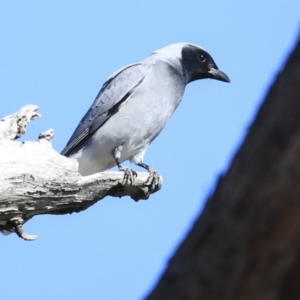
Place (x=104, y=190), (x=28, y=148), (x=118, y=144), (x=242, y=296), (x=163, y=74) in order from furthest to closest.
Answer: (x=163, y=74) < (x=118, y=144) < (x=104, y=190) < (x=28, y=148) < (x=242, y=296)

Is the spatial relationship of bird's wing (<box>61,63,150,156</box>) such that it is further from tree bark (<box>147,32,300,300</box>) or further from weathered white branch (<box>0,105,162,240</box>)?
tree bark (<box>147,32,300,300</box>)

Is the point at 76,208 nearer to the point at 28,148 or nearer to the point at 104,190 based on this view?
the point at 104,190

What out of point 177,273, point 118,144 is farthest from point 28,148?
point 177,273

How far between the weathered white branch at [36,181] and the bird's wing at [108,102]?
2183 millimetres

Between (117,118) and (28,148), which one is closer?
(28,148)

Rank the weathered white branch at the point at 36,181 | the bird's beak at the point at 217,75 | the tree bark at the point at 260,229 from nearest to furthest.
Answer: the tree bark at the point at 260,229
the weathered white branch at the point at 36,181
the bird's beak at the point at 217,75

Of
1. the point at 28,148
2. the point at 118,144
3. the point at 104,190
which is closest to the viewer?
the point at 28,148

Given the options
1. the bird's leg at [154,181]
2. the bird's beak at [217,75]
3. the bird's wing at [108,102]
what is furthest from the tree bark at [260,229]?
the bird's beak at [217,75]

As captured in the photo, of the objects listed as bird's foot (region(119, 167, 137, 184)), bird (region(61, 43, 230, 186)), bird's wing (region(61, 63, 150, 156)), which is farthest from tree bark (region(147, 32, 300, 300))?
bird's wing (region(61, 63, 150, 156))

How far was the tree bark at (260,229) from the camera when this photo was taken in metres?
0.98

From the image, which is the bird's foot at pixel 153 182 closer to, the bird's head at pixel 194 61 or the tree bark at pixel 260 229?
the bird's head at pixel 194 61

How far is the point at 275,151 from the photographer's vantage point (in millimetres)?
993

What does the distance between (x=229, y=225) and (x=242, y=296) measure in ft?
0.33

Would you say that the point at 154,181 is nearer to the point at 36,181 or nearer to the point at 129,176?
the point at 129,176
